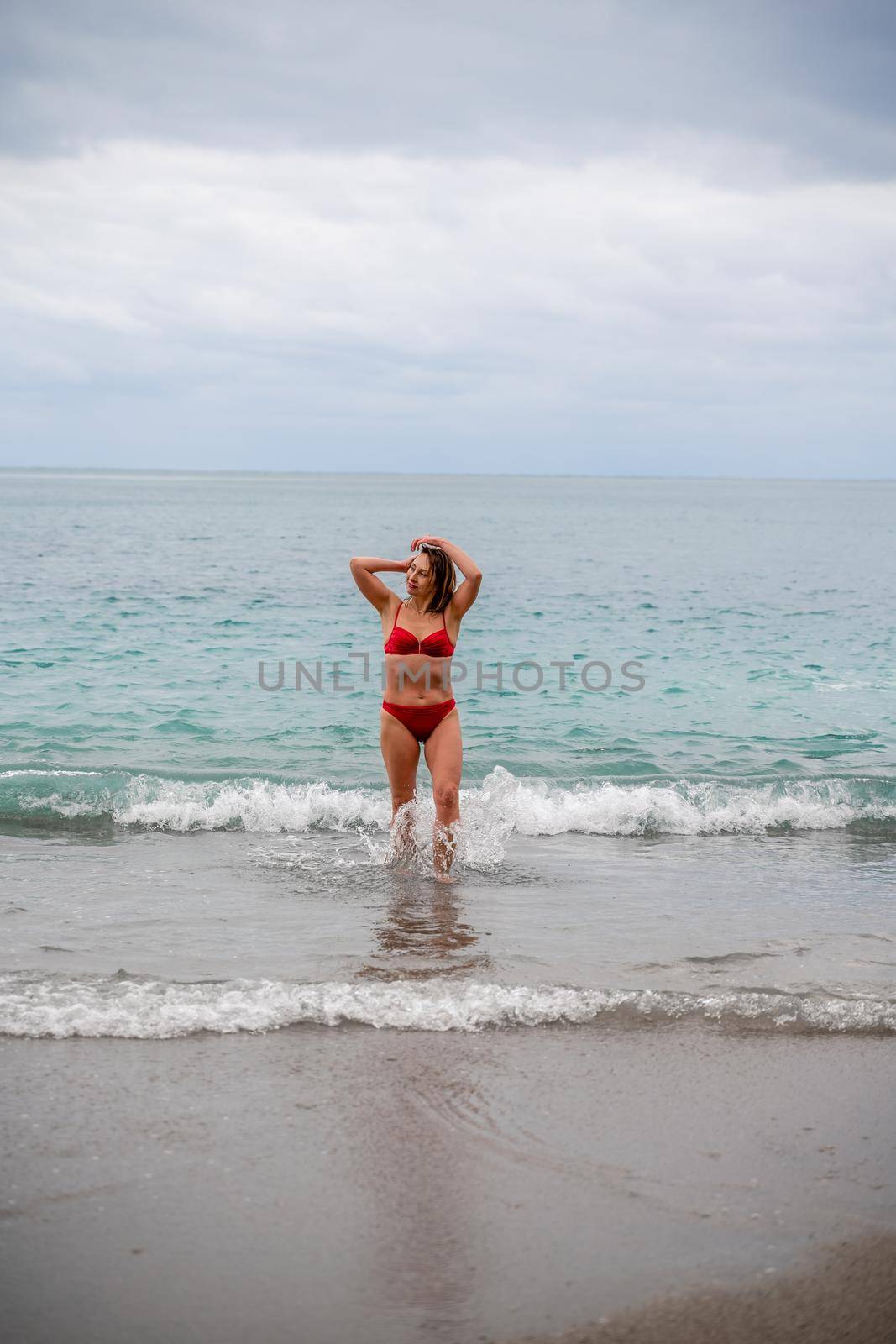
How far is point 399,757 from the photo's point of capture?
22.2ft

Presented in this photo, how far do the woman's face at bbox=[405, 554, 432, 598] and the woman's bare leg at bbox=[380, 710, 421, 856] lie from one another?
78 cm

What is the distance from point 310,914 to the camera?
6.04 meters

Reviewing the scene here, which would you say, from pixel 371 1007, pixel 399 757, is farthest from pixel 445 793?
pixel 371 1007

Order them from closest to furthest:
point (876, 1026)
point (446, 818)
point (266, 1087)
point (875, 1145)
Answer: point (875, 1145) → point (266, 1087) → point (876, 1026) → point (446, 818)

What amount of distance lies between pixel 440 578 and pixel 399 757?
3.81 ft

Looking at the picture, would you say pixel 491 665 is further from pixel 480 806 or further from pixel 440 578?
pixel 440 578

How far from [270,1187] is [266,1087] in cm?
64

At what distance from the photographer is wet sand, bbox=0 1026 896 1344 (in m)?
2.76

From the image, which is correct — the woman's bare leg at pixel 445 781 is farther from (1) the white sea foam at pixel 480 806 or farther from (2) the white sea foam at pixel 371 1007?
(2) the white sea foam at pixel 371 1007

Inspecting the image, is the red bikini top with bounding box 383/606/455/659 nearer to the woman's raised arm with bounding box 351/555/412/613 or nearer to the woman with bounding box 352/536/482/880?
the woman with bounding box 352/536/482/880

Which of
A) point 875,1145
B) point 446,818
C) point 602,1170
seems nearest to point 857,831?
point 446,818

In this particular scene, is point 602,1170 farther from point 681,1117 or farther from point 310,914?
point 310,914

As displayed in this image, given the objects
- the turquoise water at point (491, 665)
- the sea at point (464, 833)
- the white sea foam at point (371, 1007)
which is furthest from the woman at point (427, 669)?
the turquoise water at point (491, 665)

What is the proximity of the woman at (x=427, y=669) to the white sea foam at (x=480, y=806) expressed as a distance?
135 centimetres
